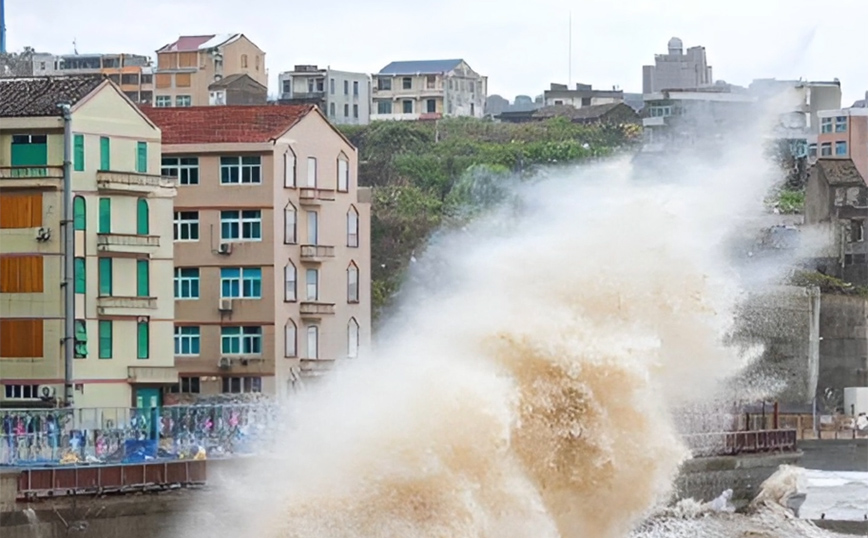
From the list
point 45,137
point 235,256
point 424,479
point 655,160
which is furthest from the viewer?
point 235,256

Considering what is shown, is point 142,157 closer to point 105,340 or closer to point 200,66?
point 105,340

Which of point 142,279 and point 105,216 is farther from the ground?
point 105,216

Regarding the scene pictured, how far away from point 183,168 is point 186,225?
1345 millimetres

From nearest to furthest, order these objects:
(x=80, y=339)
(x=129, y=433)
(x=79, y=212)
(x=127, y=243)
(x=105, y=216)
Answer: (x=129, y=433) → (x=80, y=339) → (x=79, y=212) → (x=105, y=216) → (x=127, y=243)

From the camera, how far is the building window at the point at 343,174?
60.7 metres

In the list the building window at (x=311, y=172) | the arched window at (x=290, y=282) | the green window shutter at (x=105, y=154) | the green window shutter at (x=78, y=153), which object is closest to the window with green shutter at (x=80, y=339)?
the green window shutter at (x=78, y=153)

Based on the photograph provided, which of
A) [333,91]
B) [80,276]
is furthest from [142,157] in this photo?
[333,91]

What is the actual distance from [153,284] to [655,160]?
11.5m

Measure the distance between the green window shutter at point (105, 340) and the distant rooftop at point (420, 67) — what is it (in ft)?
250

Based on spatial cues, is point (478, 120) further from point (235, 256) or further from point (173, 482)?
point (173, 482)

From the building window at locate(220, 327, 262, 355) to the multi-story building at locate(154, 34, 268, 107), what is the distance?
41.2 meters

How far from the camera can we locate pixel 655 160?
52625mm

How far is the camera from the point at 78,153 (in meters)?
47.8

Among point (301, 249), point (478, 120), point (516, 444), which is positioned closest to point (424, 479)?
point (516, 444)
